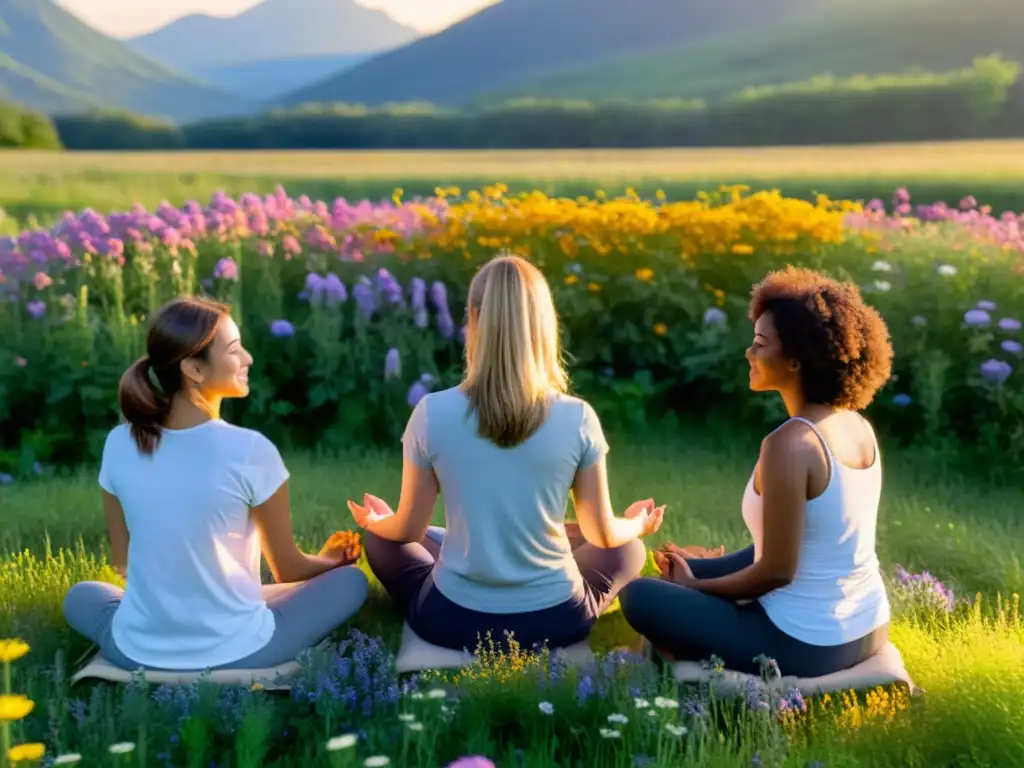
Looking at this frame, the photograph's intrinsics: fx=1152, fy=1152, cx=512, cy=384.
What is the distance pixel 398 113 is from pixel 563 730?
1582 centimetres

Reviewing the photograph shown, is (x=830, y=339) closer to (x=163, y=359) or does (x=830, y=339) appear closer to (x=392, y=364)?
(x=163, y=359)

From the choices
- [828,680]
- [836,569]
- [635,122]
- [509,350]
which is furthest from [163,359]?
[635,122]

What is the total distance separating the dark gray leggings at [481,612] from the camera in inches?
136

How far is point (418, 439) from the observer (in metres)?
3.37

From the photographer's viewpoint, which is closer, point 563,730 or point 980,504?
point 563,730

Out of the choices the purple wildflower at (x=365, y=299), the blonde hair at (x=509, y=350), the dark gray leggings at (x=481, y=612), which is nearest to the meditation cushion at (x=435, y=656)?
the dark gray leggings at (x=481, y=612)

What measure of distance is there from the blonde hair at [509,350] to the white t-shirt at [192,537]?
2.05ft

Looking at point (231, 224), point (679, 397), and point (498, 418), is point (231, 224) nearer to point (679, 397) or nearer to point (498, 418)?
point (679, 397)

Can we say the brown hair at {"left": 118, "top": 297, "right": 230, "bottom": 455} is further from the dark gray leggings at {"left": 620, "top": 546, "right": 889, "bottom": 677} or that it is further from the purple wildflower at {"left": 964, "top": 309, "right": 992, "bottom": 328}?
the purple wildflower at {"left": 964, "top": 309, "right": 992, "bottom": 328}

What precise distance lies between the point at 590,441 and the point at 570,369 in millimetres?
3706

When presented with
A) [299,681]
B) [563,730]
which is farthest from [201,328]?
[563,730]

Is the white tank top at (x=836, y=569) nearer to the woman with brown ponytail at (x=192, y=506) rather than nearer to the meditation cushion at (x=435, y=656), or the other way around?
the meditation cushion at (x=435, y=656)

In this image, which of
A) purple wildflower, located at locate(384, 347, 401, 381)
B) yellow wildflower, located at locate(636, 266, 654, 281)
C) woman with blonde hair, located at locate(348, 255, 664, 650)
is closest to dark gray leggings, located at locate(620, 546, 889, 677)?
woman with blonde hair, located at locate(348, 255, 664, 650)

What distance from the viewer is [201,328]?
10.4 ft
